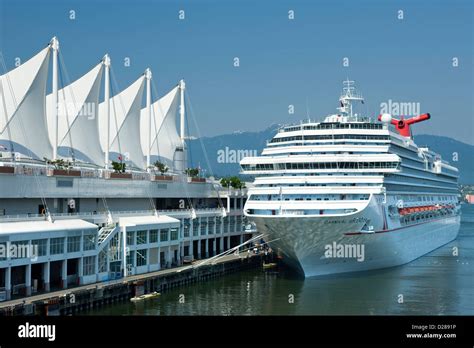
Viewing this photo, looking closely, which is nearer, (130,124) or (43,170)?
(43,170)

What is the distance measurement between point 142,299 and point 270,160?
14.7 m

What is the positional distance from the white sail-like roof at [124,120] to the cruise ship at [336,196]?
18.0 m

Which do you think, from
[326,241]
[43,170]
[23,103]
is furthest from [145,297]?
[23,103]

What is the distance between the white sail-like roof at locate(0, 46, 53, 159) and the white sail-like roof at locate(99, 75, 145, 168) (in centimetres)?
1554

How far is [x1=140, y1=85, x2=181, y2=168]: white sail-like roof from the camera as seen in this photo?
7175 centimetres

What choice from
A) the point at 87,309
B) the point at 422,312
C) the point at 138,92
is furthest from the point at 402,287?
the point at 138,92

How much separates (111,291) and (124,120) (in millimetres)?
29138

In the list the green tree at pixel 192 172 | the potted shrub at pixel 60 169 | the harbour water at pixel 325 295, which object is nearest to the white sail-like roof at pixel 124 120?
the green tree at pixel 192 172

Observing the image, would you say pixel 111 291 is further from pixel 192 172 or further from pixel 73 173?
pixel 192 172

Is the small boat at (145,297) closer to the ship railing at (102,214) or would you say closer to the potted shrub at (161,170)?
the ship railing at (102,214)

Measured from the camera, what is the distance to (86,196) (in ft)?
151

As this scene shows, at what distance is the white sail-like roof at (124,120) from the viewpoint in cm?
6446

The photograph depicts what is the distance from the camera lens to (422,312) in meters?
35.8
